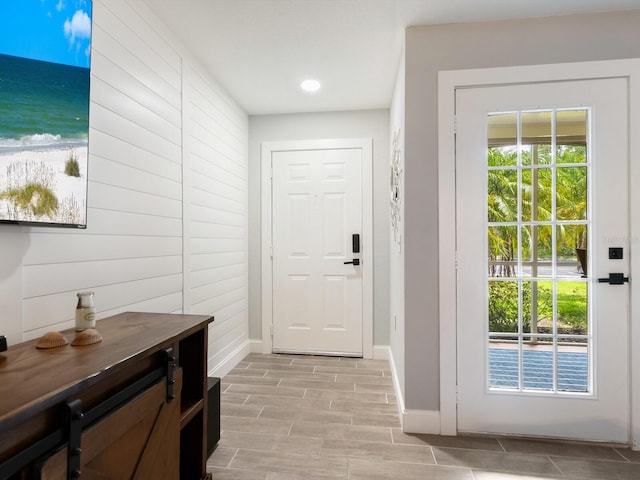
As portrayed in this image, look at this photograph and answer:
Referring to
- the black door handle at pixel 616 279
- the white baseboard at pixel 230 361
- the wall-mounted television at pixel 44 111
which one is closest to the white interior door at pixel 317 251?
the white baseboard at pixel 230 361

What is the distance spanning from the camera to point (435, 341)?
6.88ft

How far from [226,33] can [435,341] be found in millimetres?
2407

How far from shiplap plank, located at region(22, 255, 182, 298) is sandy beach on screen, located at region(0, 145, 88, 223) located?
0.24 m

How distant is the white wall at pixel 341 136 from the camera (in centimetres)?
343

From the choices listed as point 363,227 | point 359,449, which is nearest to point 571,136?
point 363,227

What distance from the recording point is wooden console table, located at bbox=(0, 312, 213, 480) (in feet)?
2.51

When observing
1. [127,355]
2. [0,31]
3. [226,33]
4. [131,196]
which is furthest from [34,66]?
[226,33]

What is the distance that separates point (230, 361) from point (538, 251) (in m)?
2.61

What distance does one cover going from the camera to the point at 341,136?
3496 mm

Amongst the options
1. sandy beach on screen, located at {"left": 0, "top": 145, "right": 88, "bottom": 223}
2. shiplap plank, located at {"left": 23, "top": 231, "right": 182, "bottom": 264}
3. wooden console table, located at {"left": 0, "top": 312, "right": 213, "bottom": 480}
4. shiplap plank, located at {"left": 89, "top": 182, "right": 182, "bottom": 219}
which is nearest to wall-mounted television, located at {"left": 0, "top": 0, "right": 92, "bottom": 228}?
sandy beach on screen, located at {"left": 0, "top": 145, "right": 88, "bottom": 223}

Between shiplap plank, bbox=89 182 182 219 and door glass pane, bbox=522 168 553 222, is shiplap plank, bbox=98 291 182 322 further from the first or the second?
door glass pane, bbox=522 168 553 222

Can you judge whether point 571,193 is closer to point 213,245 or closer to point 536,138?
point 536,138

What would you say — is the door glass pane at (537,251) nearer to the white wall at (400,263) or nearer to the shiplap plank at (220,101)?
the white wall at (400,263)

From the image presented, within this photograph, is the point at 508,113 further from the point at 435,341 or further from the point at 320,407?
the point at 320,407
